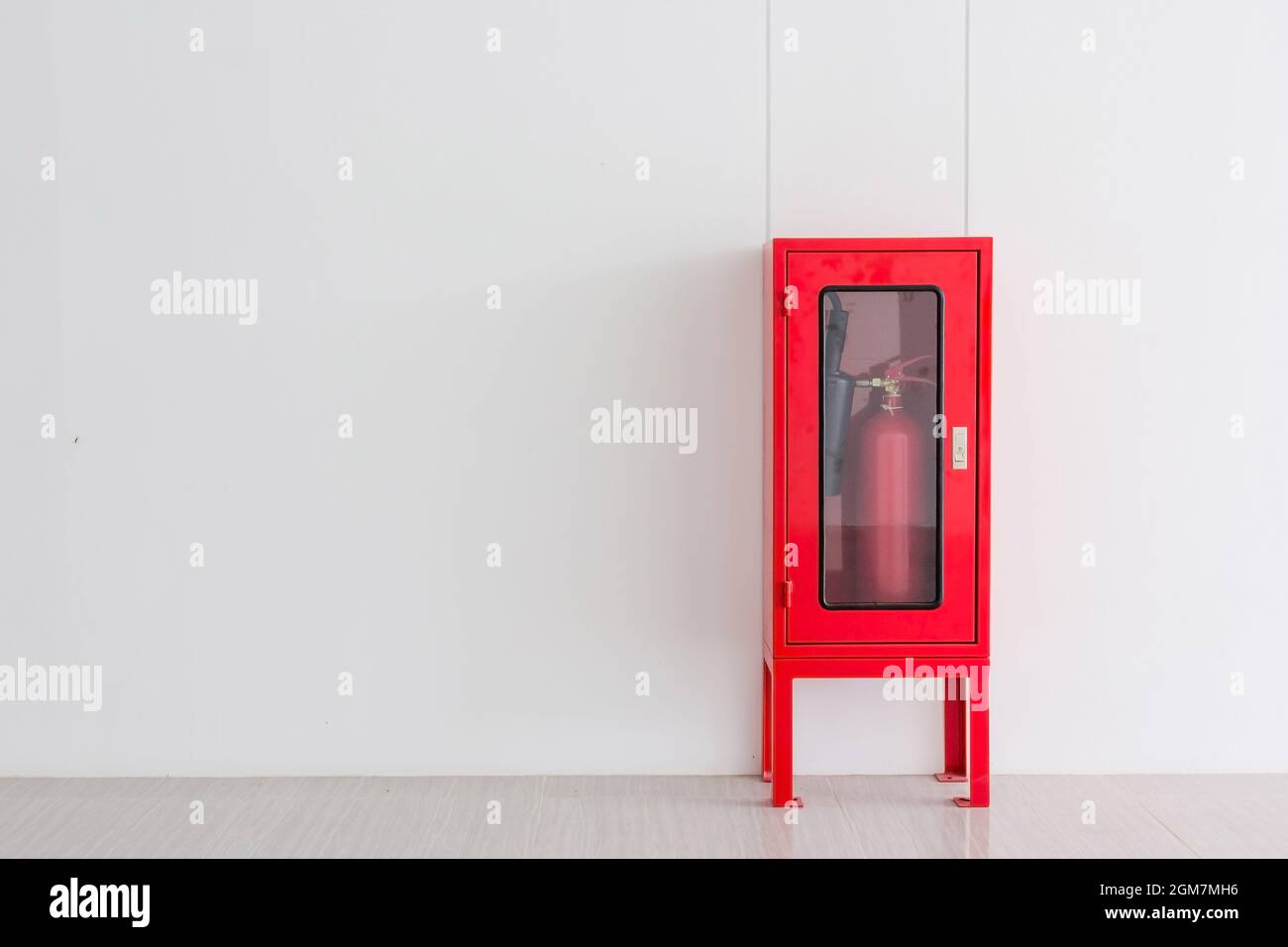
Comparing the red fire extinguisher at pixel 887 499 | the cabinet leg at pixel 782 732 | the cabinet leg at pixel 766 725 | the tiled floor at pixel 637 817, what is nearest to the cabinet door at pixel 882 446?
the red fire extinguisher at pixel 887 499

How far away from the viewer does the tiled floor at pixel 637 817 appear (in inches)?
116

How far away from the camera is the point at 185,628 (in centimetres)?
348

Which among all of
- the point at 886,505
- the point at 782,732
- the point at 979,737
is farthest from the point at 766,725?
the point at 886,505

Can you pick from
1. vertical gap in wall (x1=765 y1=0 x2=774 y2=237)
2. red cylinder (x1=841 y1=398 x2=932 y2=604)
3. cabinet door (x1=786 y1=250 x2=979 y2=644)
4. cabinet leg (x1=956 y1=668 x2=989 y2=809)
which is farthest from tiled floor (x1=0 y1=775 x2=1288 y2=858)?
vertical gap in wall (x1=765 y1=0 x2=774 y2=237)

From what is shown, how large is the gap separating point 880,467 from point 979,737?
84 centimetres

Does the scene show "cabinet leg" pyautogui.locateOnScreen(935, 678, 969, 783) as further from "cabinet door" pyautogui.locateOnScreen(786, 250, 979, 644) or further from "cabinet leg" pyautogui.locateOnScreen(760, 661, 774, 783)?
"cabinet leg" pyautogui.locateOnScreen(760, 661, 774, 783)

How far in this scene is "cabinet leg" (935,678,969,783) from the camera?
3.47m

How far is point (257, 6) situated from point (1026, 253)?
2501 mm

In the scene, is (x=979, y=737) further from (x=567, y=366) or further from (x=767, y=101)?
(x=767, y=101)

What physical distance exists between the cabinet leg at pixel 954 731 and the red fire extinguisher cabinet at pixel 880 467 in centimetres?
24

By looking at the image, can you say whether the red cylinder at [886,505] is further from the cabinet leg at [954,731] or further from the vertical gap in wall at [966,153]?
the vertical gap in wall at [966,153]

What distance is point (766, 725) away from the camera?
11.4 feet

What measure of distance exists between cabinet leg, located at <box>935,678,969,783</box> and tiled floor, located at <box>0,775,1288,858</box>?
0.31 ft
